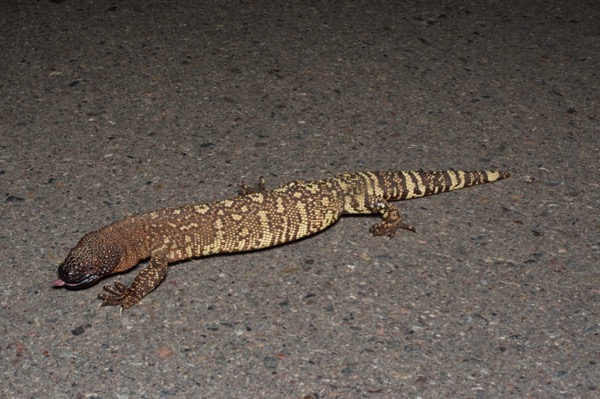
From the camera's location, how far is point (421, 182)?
6.37 meters

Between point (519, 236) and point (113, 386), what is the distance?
286 cm

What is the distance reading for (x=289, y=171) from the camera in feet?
22.0

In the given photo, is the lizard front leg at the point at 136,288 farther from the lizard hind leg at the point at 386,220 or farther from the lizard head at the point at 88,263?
the lizard hind leg at the point at 386,220

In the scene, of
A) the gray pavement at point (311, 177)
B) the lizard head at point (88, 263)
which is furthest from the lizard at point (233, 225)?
the gray pavement at point (311, 177)

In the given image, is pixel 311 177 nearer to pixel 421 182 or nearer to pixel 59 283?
pixel 421 182

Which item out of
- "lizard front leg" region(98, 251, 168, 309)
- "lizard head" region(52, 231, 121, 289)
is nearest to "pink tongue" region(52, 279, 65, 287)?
"lizard head" region(52, 231, 121, 289)

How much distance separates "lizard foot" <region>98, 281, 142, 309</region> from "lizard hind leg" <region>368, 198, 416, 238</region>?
1.66 m

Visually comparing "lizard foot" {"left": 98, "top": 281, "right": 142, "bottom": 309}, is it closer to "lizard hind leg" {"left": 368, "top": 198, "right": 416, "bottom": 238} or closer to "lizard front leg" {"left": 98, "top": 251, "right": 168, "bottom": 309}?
"lizard front leg" {"left": 98, "top": 251, "right": 168, "bottom": 309}

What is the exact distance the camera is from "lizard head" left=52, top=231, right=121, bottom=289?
17.6ft

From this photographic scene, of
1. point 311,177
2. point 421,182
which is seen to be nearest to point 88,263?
point 311,177

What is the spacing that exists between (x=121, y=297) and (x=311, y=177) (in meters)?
1.83

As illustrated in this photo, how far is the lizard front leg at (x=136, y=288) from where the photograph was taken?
5.42 meters

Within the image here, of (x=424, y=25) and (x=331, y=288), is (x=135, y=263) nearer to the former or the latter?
(x=331, y=288)

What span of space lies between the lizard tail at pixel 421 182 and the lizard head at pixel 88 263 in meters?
1.91
